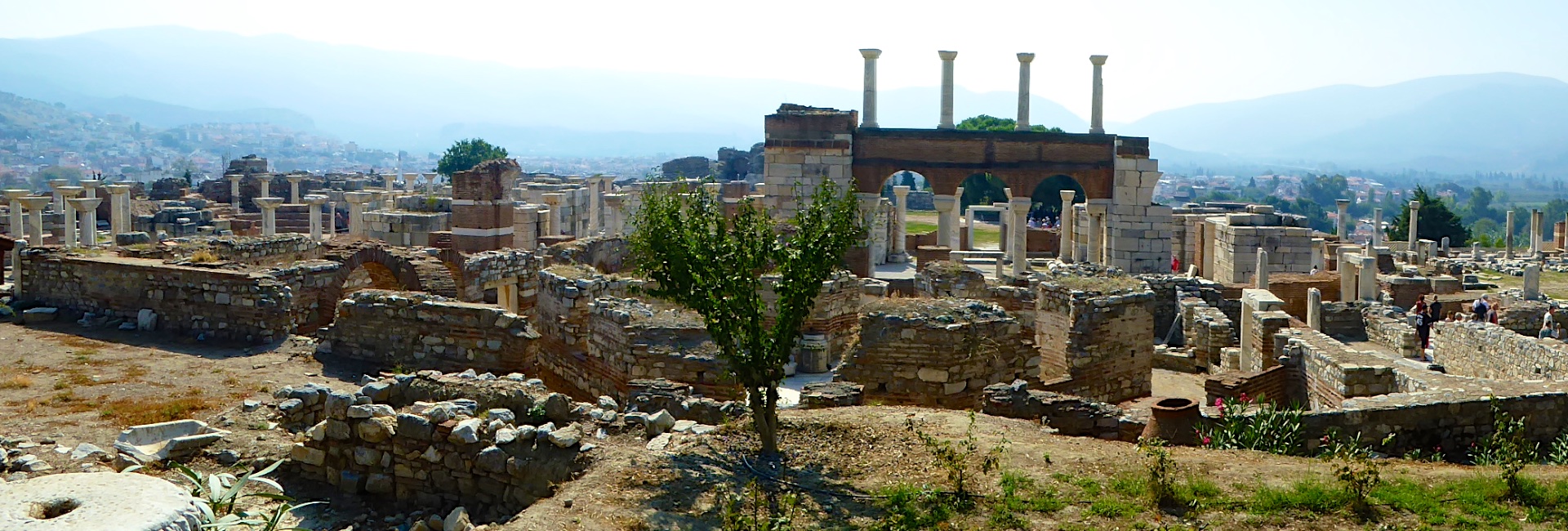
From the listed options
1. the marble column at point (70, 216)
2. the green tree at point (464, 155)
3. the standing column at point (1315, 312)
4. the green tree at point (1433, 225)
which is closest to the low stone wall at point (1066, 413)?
the standing column at point (1315, 312)

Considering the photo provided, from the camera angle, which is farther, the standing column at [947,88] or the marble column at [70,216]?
the standing column at [947,88]

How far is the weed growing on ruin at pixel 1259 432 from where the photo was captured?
37.9 ft

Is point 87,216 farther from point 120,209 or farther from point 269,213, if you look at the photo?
point 120,209

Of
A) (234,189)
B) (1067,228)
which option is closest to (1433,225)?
(1067,228)

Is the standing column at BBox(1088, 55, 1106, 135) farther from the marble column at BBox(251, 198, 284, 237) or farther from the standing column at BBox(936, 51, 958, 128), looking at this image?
the marble column at BBox(251, 198, 284, 237)

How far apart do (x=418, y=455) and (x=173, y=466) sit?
2.00 metres

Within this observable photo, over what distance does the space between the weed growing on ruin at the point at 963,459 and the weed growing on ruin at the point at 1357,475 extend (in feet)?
7.73

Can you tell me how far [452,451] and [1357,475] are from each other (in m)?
6.67

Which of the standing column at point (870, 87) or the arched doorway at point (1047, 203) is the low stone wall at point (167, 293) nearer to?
the standing column at point (870, 87)

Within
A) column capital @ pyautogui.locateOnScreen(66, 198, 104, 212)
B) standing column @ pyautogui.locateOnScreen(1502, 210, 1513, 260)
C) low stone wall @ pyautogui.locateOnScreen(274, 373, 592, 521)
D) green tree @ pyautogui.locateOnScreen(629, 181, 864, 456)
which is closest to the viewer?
low stone wall @ pyautogui.locateOnScreen(274, 373, 592, 521)

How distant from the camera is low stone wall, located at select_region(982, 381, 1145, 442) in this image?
1214 centimetres

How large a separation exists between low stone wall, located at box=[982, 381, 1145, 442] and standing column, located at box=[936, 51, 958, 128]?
84.7ft

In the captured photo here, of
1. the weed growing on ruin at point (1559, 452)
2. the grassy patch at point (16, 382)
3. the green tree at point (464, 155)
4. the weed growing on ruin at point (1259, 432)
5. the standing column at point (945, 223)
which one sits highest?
the green tree at point (464, 155)

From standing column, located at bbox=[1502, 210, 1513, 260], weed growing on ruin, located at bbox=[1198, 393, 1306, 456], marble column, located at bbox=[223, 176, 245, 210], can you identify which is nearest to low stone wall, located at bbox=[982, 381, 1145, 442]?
weed growing on ruin, located at bbox=[1198, 393, 1306, 456]
